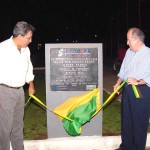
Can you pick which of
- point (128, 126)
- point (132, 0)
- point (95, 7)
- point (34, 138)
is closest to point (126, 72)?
point (128, 126)

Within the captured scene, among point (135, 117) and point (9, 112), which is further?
point (135, 117)

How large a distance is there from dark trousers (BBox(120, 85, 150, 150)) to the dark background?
68.8 ft

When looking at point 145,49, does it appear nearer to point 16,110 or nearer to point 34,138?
point 16,110

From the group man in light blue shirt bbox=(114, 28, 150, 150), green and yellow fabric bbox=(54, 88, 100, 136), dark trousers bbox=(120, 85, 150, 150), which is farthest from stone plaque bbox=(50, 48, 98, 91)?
dark trousers bbox=(120, 85, 150, 150)

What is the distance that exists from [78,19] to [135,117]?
2956 inches

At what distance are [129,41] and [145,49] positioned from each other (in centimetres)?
26

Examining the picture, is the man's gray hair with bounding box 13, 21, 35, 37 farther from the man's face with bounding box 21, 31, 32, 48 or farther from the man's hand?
the man's hand

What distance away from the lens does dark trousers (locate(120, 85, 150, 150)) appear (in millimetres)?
5398

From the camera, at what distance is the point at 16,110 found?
17.3 feet

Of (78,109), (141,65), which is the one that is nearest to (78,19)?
(78,109)

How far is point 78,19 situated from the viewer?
79.4 metres

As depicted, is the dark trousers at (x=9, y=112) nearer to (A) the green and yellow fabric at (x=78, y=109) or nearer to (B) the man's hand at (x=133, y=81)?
(A) the green and yellow fabric at (x=78, y=109)

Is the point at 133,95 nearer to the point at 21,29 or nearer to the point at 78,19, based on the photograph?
the point at 21,29

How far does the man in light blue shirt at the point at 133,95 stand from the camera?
207 inches
